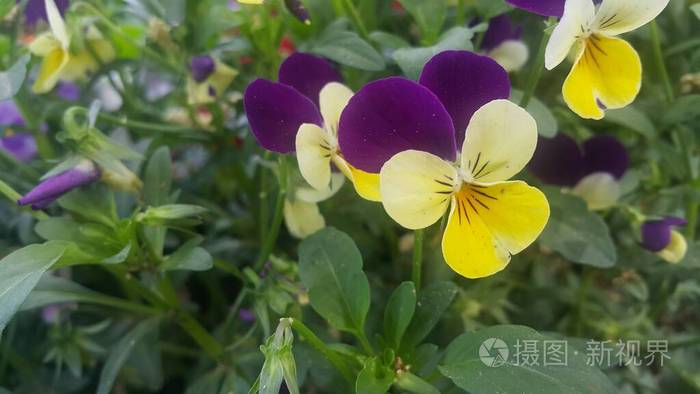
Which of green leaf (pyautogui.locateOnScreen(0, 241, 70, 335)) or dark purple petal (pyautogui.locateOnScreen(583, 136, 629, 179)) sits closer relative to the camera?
green leaf (pyautogui.locateOnScreen(0, 241, 70, 335))

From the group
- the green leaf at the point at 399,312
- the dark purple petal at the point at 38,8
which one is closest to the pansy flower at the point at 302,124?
the green leaf at the point at 399,312

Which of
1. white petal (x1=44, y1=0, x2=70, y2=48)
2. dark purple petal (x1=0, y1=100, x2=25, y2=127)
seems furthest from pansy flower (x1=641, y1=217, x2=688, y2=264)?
dark purple petal (x1=0, y1=100, x2=25, y2=127)

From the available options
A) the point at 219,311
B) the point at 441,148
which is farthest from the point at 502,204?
the point at 219,311

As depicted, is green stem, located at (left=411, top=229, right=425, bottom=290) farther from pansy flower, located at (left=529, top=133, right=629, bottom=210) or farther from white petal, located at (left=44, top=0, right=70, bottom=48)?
white petal, located at (left=44, top=0, right=70, bottom=48)

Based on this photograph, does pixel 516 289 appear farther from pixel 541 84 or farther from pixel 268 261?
pixel 268 261

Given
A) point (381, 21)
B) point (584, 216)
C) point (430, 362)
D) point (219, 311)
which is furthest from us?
point (219, 311)
